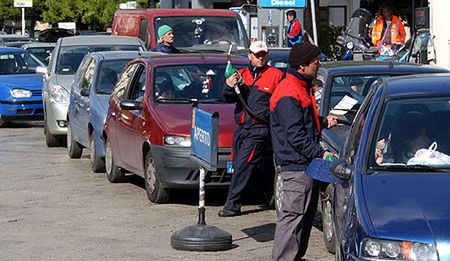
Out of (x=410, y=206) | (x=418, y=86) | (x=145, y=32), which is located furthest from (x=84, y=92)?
(x=410, y=206)

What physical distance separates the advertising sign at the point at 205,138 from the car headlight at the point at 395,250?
343 centimetres

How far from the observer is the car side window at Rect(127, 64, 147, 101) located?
14.0 meters

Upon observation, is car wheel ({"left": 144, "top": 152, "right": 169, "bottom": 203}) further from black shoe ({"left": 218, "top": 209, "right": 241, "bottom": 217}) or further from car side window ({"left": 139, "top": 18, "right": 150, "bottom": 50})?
car side window ({"left": 139, "top": 18, "right": 150, "bottom": 50})

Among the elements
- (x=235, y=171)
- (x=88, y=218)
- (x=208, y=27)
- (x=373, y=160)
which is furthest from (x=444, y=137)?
(x=208, y=27)

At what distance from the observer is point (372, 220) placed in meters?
6.69

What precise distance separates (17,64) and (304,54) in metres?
17.3

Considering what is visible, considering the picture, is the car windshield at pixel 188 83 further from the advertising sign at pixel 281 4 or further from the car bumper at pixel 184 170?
the advertising sign at pixel 281 4

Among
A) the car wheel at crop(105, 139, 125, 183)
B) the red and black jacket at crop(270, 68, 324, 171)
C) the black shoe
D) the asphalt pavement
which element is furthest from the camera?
the car wheel at crop(105, 139, 125, 183)

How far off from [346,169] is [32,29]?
232 feet

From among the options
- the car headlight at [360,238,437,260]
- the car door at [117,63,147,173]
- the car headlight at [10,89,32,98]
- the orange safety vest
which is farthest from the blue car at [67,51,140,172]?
the car headlight at [360,238,437,260]

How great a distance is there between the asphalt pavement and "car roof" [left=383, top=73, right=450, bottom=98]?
214cm

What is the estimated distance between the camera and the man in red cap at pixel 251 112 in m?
11.6

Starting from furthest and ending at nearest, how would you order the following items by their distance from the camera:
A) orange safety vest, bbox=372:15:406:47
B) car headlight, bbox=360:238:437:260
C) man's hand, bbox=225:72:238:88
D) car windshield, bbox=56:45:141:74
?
orange safety vest, bbox=372:15:406:47
car windshield, bbox=56:45:141:74
man's hand, bbox=225:72:238:88
car headlight, bbox=360:238:437:260

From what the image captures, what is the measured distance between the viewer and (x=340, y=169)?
7.58 metres
